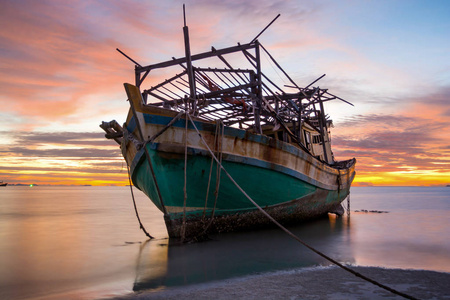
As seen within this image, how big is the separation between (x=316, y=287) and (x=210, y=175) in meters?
4.07

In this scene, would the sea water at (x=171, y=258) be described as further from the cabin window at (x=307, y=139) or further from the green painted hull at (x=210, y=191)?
the cabin window at (x=307, y=139)

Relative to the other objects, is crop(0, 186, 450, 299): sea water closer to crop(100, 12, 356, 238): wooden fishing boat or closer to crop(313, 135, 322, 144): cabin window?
crop(100, 12, 356, 238): wooden fishing boat

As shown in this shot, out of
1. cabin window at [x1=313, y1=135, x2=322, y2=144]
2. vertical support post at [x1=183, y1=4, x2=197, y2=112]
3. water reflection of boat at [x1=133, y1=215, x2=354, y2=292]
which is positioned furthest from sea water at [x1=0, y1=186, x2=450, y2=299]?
cabin window at [x1=313, y1=135, x2=322, y2=144]

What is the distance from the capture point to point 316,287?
502 centimetres

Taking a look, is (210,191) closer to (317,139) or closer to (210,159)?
(210,159)

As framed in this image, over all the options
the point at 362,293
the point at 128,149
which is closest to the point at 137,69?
the point at 128,149

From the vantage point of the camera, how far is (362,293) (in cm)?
479

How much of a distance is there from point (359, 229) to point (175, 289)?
32.5 ft

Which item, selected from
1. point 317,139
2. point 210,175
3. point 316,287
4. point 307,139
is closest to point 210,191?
point 210,175

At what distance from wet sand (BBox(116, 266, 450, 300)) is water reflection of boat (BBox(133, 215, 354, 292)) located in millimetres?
482

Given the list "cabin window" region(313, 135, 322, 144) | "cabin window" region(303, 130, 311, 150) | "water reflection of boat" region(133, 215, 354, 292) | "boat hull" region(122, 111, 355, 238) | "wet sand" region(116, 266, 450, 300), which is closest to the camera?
"wet sand" region(116, 266, 450, 300)

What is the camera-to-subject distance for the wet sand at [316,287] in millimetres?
4695

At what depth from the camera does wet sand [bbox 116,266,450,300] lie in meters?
4.70

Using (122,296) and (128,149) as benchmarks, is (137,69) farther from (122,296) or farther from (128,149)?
(122,296)
